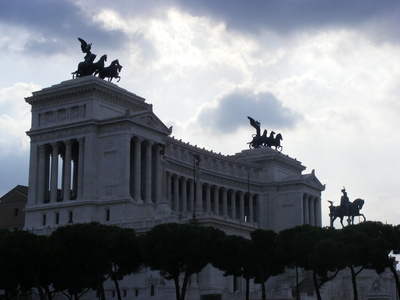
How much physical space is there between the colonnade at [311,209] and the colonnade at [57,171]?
54914mm

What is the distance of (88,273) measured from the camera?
87312 millimetres

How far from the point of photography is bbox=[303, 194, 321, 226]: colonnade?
543 ft

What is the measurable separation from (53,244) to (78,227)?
10.5ft

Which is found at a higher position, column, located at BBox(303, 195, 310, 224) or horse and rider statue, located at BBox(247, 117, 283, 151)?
horse and rider statue, located at BBox(247, 117, 283, 151)

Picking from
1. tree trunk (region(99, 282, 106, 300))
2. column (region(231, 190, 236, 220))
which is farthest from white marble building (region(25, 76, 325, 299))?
column (region(231, 190, 236, 220))

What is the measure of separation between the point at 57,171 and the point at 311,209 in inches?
2465

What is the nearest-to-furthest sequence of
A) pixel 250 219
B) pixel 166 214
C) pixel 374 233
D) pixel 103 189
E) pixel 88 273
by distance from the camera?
pixel 88 273
pixel 374 233
pixel 166 214
pixel 103 189
pixel 250 219

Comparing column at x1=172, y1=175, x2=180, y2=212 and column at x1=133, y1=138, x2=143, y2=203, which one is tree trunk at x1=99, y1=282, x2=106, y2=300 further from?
column at x1=172, y1=175, x2=180, y2=212

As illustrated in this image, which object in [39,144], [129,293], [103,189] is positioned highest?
[39,144]

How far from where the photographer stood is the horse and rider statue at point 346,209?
131 m

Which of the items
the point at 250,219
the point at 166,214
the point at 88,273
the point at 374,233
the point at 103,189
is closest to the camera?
the point at 88,273

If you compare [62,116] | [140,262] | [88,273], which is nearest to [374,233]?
[140,262]

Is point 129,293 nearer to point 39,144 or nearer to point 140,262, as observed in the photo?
point 140,262

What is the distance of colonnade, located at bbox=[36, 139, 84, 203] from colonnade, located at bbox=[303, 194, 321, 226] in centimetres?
5491
